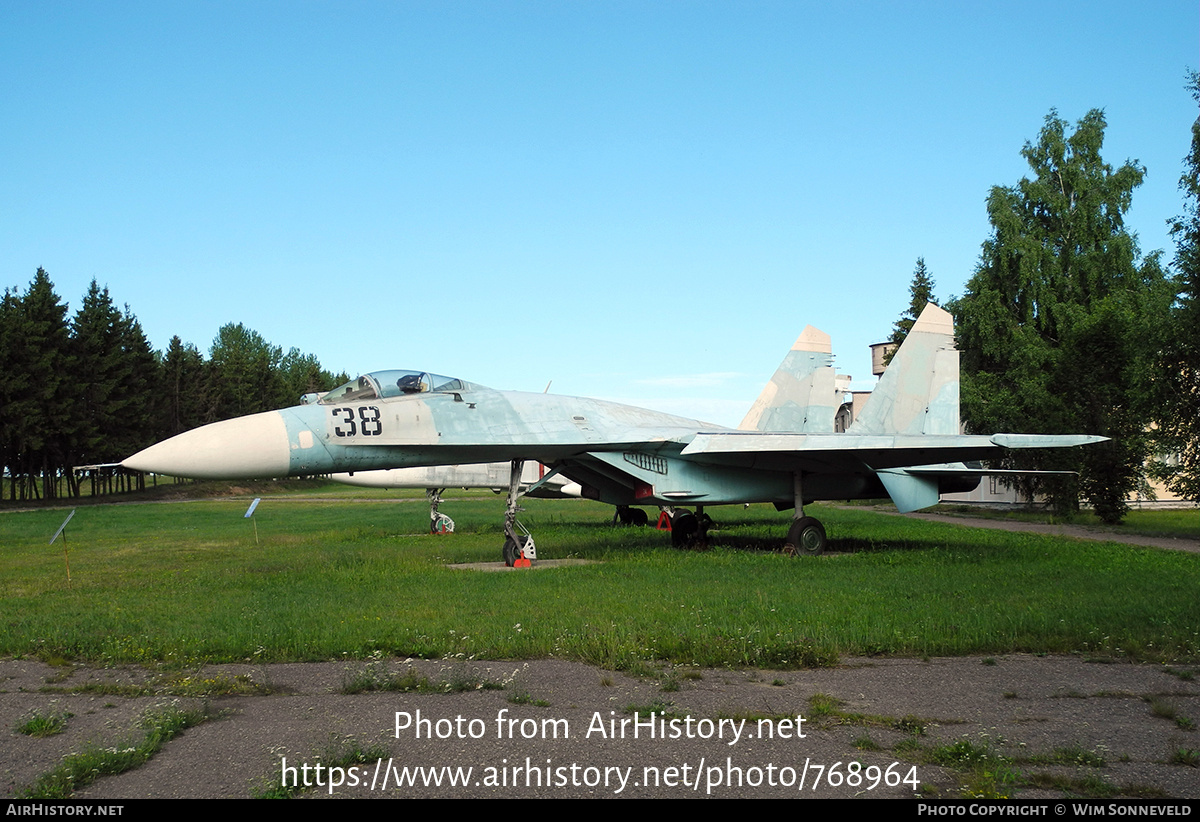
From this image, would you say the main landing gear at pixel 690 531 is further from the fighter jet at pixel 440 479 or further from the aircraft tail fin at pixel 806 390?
the fighter jet at pixel 440 479

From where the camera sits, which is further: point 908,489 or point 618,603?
point 908,489

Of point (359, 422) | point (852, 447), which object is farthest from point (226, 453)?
point (852, 447)

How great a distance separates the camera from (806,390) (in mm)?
19359

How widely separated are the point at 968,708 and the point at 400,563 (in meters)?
9.77

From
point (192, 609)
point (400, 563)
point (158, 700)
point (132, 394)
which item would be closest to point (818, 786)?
point (158, 700)

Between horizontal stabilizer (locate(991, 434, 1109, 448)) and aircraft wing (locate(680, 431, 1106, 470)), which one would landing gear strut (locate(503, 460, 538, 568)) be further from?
horizontal stabilizer (locate(991, 434, 1109, 448))

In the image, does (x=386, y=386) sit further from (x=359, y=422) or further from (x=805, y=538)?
(x=805, y=538)

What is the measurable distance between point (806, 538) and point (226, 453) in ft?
29.7

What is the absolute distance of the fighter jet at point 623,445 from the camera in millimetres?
11234

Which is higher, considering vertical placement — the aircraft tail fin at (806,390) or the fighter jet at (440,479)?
the aircraft tail fin at (806,390)

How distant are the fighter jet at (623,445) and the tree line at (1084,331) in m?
7.60

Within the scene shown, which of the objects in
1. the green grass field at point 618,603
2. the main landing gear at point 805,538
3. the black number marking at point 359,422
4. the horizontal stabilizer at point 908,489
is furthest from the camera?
the horizontal stabilizer at point 908,489

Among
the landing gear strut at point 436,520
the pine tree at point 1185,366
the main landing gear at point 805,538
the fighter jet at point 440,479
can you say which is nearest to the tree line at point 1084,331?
the pine tree at point 1185,366

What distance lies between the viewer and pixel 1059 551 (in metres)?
14.7
